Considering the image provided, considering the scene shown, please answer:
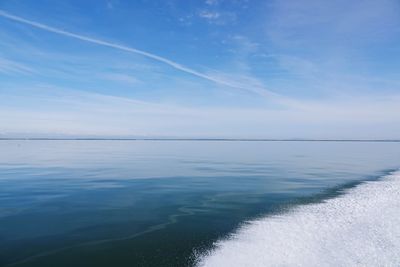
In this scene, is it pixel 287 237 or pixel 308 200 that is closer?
pixel 287 237

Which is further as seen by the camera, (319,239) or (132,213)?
(132,213)

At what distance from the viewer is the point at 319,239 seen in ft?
38.0

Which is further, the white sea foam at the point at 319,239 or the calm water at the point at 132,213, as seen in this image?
the calm water at the point at 132,213

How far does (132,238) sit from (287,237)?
5693 millimetres

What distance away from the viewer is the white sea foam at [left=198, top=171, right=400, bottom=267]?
9797 mm

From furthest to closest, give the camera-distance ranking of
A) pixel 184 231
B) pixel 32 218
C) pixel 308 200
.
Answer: pixel 308 200 < pixel 32 218 < pixel 184 231

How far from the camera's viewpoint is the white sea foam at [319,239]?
9.80 metres

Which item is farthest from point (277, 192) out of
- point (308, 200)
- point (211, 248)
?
point (211, 248)

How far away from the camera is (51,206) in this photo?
16.9 meters

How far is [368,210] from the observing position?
15.5m

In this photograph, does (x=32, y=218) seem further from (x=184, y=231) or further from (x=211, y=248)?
(x=211, y=248)

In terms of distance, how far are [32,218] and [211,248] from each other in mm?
8700

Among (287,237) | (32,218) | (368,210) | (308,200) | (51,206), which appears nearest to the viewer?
(287,237)

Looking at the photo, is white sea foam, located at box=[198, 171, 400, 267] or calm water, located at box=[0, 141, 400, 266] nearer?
white sea foam, located at box=[198, 171, 400, 267]
